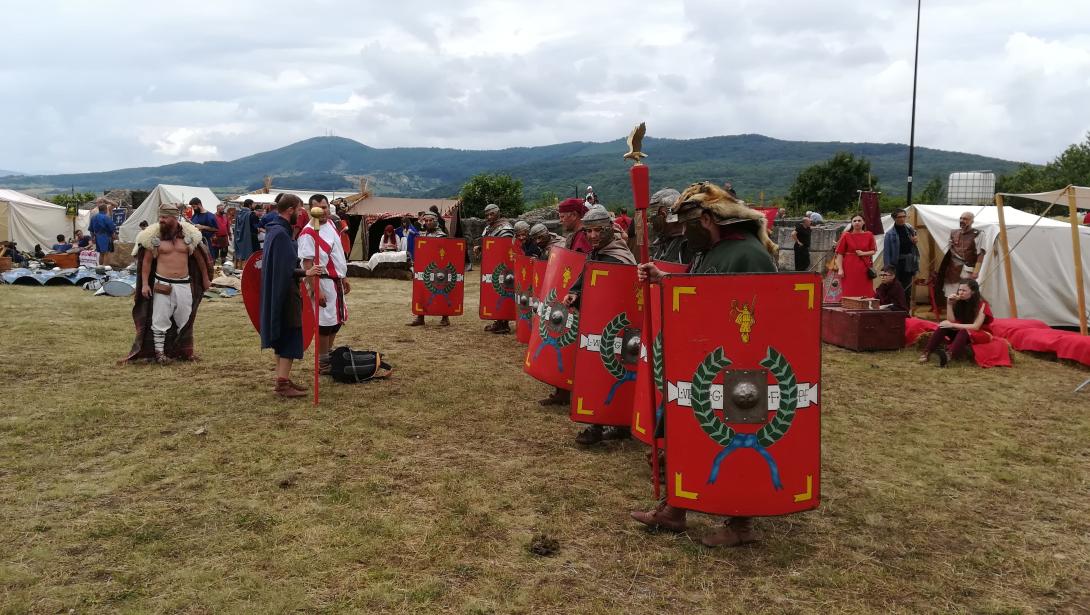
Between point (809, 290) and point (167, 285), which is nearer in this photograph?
point (809, 290)

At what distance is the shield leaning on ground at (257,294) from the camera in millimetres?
6297

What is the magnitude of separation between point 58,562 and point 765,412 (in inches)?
121

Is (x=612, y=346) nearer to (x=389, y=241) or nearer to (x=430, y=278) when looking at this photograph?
(x=430, y=278)

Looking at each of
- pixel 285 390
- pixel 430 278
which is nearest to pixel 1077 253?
pixel 430 278

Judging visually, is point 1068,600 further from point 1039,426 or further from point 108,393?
point 108,393

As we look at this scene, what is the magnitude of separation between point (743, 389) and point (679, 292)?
19.3 inches

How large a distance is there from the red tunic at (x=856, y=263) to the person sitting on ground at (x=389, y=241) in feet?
35.3

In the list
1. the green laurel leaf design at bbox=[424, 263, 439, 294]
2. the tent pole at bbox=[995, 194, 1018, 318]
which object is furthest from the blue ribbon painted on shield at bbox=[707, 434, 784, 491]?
the tent pole at bbox=[995, 194, 1018, 318]

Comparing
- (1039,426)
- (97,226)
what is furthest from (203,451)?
(97,226)

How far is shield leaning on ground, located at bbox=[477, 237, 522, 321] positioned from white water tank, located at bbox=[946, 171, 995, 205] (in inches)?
589

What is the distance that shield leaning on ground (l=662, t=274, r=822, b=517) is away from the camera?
3.23 metres

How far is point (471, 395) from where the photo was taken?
6.56 metres

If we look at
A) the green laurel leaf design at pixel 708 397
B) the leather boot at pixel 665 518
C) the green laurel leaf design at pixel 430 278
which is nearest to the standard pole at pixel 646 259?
the leather boot at pixel 665 518

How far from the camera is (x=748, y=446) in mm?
3285
